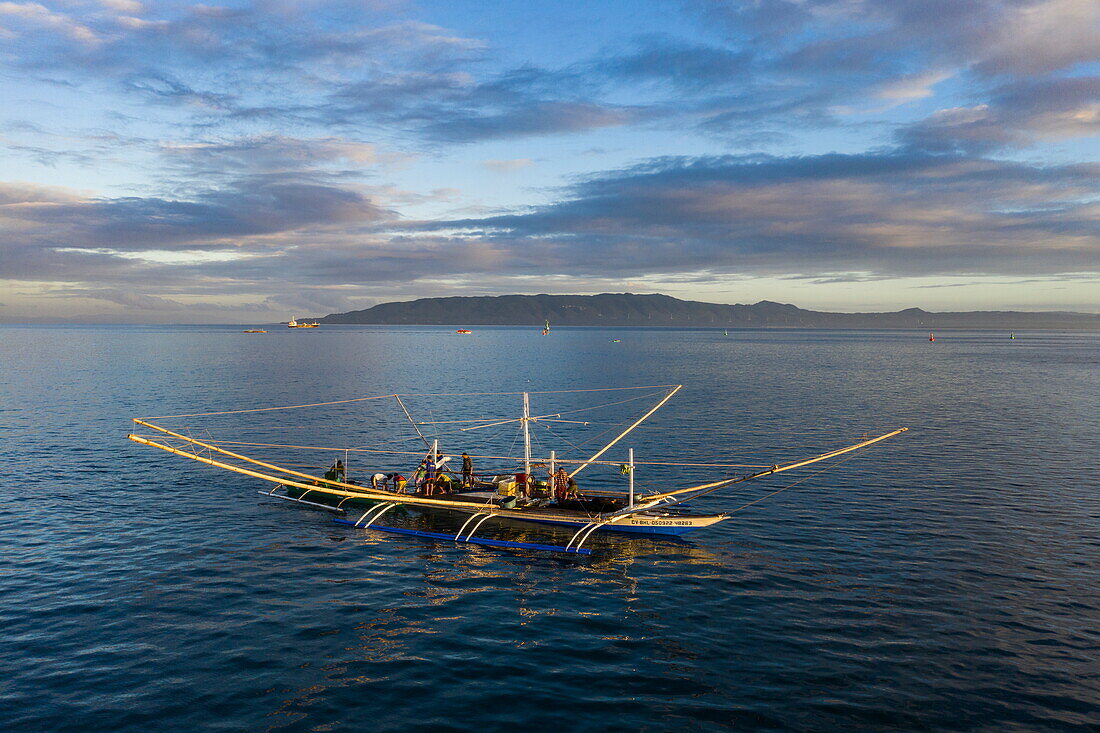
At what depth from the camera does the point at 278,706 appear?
2008 centimetres

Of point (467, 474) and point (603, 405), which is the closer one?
point (467, 474)

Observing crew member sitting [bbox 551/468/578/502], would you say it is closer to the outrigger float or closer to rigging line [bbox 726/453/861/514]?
the outrigger float

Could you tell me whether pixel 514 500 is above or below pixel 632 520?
above

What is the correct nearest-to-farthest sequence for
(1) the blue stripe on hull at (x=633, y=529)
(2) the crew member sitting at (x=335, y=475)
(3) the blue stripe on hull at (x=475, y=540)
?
(3) the blue stripe on hull at (x=475, y=540), (1) the blue stripe on hull at (x=633, y=529), (2) the crew member sitting at (x=335, y=475)

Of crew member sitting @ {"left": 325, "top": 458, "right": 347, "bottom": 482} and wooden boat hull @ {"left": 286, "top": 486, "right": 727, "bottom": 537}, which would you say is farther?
crew member sitting @ {"left": 325, "top": 458, "right": 347, "bottom": 482}

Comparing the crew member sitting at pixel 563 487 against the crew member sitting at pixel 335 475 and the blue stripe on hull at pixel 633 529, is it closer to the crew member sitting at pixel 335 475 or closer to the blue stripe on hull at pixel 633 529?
the blue stripe on hull at pixel 633 529

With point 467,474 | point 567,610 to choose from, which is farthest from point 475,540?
point 567,610

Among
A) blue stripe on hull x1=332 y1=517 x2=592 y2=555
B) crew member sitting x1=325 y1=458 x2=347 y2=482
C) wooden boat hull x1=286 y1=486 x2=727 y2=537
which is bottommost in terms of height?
blue stripe on hull x1=332 y1=517 x2=592 y2=555

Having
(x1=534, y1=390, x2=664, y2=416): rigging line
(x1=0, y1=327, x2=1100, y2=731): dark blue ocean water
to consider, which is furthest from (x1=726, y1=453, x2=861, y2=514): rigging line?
(x1=534, y1=390, x2=664, y2=416): rigging line

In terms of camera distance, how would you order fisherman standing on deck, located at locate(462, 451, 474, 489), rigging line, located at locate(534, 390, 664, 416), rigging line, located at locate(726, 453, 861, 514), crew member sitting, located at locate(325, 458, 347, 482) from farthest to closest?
rigging line, located at locate(534, 390, 664, 416), crew member sitting, located at locate(325, 458, 347, 482), fisherman standing on deck, located at locate(462, 451, 474, 489), rigging line, located at locate(726, 453, 861, 514)

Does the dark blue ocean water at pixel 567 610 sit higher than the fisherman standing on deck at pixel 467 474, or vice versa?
the fisherman standing on deck at pixel 467 474

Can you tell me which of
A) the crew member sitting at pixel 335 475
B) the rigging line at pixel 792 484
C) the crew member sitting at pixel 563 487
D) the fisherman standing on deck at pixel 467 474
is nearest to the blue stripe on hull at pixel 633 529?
the crew member sitting at pixel 563 487

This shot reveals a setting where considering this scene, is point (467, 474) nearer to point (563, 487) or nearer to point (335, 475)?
point (563, 487)

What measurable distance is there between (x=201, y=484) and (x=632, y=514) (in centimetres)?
3351
